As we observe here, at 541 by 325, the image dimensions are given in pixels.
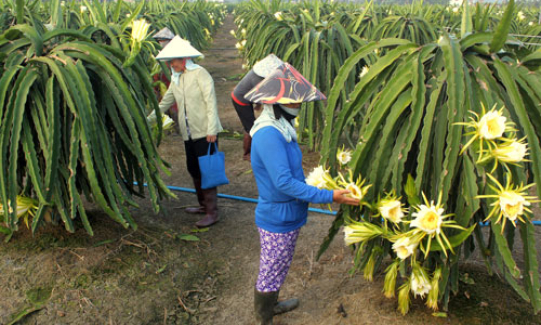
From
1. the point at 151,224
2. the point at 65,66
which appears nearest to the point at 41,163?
the point at 65,66

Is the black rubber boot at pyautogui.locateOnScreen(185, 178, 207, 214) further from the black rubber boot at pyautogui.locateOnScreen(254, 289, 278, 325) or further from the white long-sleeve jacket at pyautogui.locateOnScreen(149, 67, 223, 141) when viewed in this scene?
the black rubber boot at pyautogui.locateOnScreen(254, 289, 278, 325)

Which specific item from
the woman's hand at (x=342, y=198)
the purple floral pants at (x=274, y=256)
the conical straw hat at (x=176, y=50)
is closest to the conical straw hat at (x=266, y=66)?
the conical straw hat at (x=176, y=50)

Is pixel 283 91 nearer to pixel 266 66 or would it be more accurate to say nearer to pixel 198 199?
pixel 266 66

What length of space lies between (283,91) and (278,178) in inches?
18.6

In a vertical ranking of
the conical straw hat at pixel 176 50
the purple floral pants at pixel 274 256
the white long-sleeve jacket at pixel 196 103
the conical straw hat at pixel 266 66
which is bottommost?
the purple floral pants at pixel 274 256

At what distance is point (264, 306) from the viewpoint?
276 centimetres

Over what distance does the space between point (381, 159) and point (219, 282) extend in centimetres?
163

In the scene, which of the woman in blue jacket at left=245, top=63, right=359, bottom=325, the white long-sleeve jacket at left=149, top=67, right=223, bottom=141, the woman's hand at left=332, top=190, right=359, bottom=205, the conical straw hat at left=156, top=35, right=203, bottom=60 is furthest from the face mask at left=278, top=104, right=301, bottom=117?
the conical straw hat at left=156, top=35, right=203, bottom=60

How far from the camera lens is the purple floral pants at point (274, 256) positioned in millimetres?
2596

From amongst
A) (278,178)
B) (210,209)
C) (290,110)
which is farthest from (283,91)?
(210,209)

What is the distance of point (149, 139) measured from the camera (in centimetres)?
336

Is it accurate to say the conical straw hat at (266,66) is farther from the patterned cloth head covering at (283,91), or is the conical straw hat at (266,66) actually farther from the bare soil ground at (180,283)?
the patterned cloth head covering at (283,91)

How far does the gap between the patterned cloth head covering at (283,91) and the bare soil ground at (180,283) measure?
1.35 meters

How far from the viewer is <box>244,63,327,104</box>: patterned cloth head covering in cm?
241
